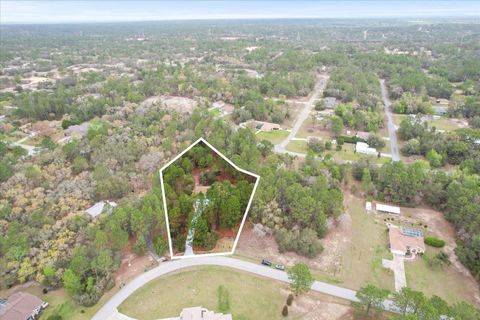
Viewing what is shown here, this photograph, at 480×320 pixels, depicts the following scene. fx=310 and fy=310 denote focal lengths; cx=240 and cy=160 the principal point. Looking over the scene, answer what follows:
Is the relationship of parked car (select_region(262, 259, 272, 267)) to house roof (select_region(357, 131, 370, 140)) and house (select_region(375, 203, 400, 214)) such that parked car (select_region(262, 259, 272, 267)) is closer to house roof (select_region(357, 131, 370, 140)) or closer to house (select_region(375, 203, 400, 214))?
house (select_region(375, 203, 400, 214))

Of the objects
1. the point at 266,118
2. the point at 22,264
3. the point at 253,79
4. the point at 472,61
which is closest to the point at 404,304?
the point at 22,264

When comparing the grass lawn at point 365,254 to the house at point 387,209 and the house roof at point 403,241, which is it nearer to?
the house roof at point 403,241

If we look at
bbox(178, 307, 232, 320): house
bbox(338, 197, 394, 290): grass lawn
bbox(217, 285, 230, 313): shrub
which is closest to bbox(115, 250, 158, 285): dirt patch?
bbox(217, 285, 230, 313): shrub

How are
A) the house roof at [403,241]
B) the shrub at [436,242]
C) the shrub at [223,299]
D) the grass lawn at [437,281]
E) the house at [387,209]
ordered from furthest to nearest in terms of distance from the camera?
the house at [387,209]
the shrub at [436,242]
the house roof at [403,241]
the grass lawn at [437,281]
the shrub at [223,299]

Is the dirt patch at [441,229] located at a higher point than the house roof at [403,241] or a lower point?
lower

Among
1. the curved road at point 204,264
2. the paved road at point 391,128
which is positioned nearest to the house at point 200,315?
the curved road at point 204,264

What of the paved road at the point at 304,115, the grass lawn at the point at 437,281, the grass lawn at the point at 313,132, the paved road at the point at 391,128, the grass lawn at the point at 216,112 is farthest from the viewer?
the grass lawn at the point at 216,112

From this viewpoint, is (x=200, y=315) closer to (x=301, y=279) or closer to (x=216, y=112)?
(x=301, y=279)
